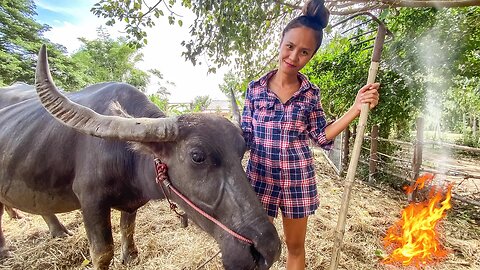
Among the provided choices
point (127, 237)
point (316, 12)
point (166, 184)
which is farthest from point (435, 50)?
point (127, 237)

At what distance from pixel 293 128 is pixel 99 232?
1575 millimetres

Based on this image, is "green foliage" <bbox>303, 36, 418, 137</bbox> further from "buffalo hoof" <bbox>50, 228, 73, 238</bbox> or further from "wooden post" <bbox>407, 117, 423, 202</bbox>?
"buffalo hoof" <bbox>50, 228, 73, 238</bbox>

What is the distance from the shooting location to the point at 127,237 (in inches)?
114

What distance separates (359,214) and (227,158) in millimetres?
3960

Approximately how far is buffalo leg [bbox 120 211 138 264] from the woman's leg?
169cm

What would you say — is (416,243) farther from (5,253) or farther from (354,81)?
(5,253)

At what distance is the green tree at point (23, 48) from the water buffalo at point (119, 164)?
15.6 metres

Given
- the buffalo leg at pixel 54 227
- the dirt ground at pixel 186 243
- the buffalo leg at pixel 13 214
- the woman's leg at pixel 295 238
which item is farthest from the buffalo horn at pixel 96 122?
the buffalo leg at pixel 13 214

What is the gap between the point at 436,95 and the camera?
537 cm

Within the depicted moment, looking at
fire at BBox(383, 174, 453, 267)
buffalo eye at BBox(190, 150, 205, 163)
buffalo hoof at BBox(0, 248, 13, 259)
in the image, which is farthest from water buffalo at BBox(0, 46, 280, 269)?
fire at BBox(383, 174, 453, 267)

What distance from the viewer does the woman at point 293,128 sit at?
70.9 inches

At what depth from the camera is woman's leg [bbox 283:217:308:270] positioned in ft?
6.19

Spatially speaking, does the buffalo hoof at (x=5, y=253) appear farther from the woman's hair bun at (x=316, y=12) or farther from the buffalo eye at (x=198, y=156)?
the woman's hair bun at (x=316, y=12)

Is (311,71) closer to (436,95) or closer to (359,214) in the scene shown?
(436,95)
